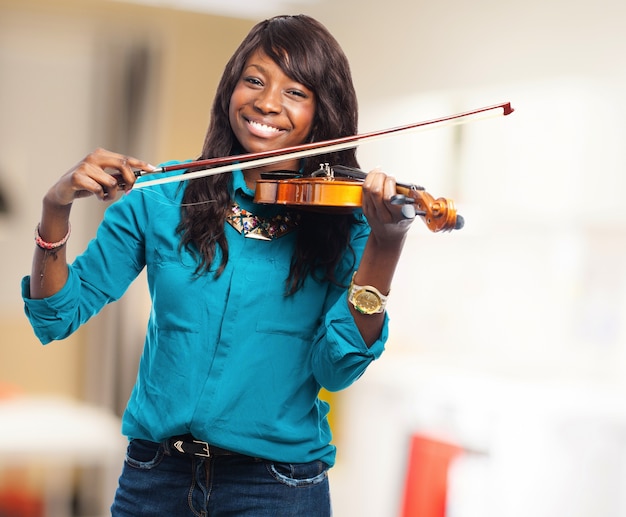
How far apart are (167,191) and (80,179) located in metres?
0.22

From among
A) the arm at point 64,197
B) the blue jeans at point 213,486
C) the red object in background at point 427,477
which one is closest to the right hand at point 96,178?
the arm at point 64,197

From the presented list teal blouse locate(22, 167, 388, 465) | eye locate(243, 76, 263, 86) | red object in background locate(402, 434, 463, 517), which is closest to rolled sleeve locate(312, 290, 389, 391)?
teal blouse locate(22, 167, 388, 465)

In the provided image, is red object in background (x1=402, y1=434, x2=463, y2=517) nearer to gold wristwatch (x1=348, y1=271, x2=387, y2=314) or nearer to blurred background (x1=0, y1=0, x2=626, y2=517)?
blurred background (x1=0, y1=0, x2=626, y2=517)

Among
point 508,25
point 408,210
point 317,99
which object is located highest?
point 508,25

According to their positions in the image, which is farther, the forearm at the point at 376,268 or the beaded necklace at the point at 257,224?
the beaded necklace at the point at 257,224

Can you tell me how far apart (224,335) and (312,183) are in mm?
241

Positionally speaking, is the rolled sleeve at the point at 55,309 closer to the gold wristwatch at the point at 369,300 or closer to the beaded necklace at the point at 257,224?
the beaded necklace at the point at 257,224

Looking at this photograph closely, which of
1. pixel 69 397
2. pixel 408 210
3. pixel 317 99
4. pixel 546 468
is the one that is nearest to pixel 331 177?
pixel 317 99

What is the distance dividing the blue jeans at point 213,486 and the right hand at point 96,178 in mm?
355

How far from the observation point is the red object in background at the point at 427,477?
3082mm

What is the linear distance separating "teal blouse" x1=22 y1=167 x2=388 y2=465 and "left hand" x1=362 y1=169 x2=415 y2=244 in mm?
113

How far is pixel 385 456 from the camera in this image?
345 cm

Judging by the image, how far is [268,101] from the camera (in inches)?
51.2

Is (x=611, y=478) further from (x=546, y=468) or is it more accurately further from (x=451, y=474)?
(x=451, y=474)
